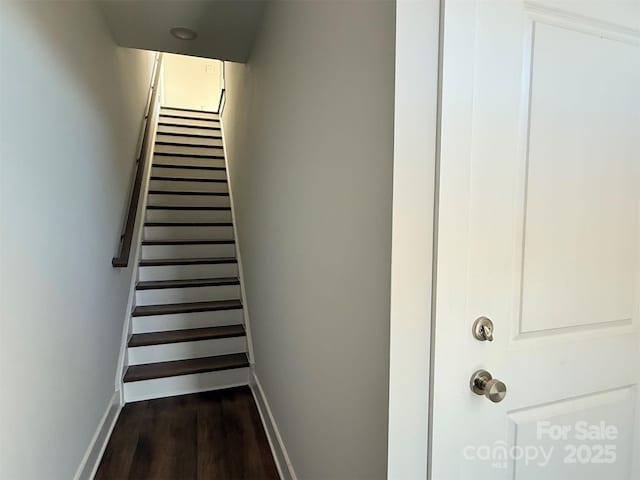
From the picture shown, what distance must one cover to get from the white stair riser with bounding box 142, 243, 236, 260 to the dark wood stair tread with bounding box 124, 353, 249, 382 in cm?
102

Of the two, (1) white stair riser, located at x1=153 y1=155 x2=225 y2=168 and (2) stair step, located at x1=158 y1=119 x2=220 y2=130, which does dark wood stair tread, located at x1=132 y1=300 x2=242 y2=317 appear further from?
(2) stair step, located at x1=158 y1=119 x2=220 y2=130

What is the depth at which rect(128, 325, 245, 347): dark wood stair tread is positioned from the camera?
2.46 m

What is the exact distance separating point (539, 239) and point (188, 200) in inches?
132

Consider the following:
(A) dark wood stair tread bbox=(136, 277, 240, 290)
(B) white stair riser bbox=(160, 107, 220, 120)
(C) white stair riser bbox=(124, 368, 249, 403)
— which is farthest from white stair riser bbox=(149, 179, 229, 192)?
(C) white stair riser bbox=(124, 368, 249, 403)

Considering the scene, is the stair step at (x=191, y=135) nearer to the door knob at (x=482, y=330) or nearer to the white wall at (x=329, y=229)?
the white wall at (x=329, y=229)

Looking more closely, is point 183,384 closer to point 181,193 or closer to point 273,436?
point 273,436

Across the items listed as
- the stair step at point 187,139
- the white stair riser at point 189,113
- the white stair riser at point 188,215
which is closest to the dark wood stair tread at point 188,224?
the white stair riser at point 188,215

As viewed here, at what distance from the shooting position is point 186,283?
2822 mm

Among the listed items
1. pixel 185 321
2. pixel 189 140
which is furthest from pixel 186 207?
pixel 189 140

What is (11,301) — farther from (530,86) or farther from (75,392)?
(530,86)

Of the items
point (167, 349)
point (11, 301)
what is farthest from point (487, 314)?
point (167, 349)

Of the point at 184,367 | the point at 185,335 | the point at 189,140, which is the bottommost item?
the point at 184,367

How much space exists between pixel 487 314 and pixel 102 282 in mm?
2007

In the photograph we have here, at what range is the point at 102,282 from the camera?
1.95 metres
